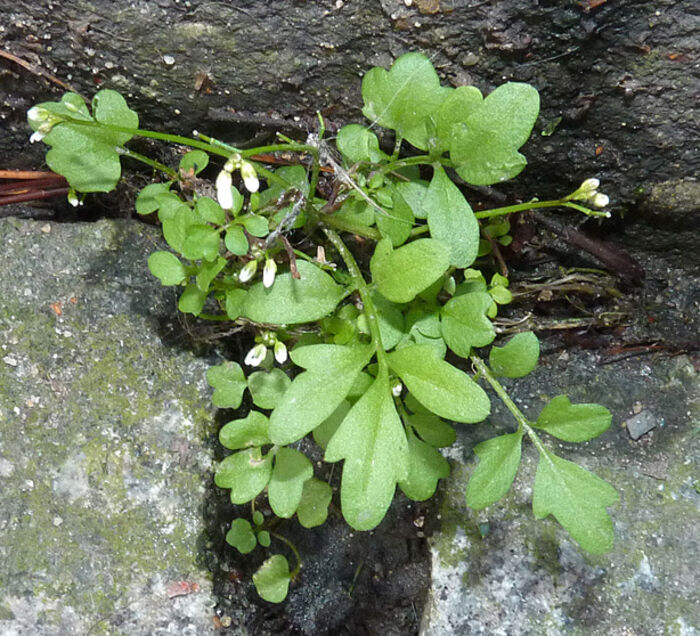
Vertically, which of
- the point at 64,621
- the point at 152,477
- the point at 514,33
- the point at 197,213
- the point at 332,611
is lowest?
the point at 332,611

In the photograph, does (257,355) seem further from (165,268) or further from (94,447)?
(94,447)

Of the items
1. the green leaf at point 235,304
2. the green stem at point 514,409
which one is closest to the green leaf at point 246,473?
the green leaf at point 235,304

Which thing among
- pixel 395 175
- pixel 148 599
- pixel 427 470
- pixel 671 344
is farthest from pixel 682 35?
pixel 148 599

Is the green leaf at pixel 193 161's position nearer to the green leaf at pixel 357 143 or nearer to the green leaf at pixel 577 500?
the green leaf at pixel 357 143

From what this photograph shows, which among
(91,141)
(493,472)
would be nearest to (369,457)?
(493,472)

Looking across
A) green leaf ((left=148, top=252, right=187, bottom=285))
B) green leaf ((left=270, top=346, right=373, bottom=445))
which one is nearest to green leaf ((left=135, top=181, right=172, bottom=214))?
green leaf ((left=148, top=252, right=187, bottom=285))

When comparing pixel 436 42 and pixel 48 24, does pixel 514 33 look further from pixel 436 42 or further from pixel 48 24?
pixel 48 24
